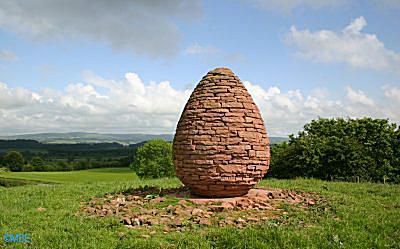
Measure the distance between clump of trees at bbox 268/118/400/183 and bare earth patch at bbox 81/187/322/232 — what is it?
12756 millimetres

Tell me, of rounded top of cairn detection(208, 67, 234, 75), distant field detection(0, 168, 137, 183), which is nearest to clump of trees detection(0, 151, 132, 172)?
distant field detection(0, 168, 137, 183)

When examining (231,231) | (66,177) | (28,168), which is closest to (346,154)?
(231,231)

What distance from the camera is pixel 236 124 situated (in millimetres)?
9461

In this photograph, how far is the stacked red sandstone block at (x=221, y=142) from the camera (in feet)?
30.4

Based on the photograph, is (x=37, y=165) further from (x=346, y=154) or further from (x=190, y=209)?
(x=190, y=209)

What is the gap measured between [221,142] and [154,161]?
22385 mm

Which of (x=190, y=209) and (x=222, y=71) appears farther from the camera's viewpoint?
(x=222, y=71)

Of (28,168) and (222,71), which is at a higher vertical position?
(222,71)

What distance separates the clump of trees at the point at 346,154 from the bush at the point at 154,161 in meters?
9.26

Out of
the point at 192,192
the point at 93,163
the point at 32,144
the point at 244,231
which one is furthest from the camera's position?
the point at 32,144

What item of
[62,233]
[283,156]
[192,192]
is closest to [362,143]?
[283,156]

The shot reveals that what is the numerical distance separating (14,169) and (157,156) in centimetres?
2254

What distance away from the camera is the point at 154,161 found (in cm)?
3105

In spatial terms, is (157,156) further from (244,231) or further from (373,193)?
(244,231)
